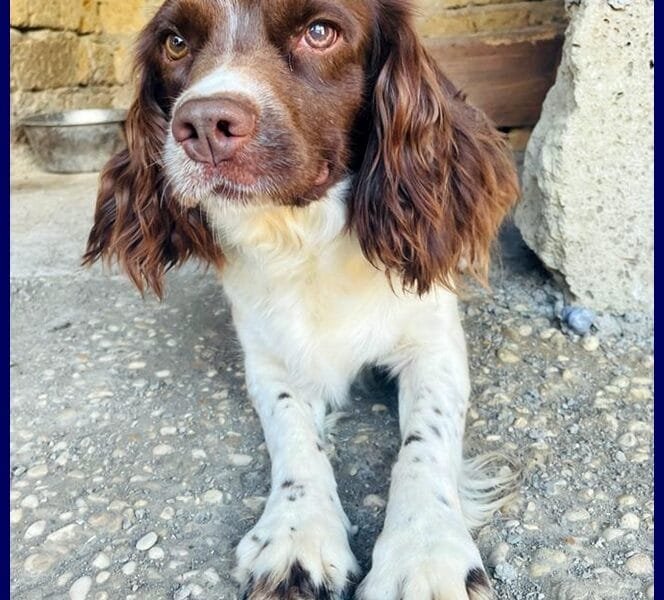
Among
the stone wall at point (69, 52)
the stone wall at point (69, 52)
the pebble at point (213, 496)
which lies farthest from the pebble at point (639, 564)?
the stone wall at point (69, 52)

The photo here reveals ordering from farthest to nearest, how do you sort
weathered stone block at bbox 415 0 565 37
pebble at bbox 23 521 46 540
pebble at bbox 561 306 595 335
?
weathered stone block at bbox 415 0 565 37 < pebble at bbox 561 306 595 335 < pebble at bbox 23 521 46 540

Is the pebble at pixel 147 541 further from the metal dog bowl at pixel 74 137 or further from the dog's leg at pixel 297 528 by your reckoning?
the metal dog bowl at pixel 74 137

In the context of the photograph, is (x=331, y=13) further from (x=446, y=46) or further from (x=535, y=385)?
(x=446, y=46)

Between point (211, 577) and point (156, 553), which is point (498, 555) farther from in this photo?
point (156, 553)

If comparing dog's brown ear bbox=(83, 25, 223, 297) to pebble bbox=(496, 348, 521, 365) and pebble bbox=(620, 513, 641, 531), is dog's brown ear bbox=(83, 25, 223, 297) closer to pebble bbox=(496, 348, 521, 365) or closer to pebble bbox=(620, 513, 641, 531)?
pebble bbox=(496, 348, 521, 365)

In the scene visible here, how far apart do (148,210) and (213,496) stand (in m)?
0.83

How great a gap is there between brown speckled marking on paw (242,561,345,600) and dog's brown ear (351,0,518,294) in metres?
0.81

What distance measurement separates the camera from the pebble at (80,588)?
147 cm

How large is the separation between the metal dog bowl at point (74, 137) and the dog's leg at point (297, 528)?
3846 millimetres

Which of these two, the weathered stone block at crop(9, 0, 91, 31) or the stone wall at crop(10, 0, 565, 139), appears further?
the stone wall at crop(10, 0, 565, 139)

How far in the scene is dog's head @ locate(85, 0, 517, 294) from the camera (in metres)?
1.58

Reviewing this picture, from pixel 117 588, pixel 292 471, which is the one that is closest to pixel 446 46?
pixel 292 471

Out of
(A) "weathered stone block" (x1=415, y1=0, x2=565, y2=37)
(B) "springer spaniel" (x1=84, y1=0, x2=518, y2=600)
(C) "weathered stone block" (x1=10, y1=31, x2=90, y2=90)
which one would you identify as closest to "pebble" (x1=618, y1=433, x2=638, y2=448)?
(B) "springer spaniel" (x1=84, y1=0, x2=518, y2=600)

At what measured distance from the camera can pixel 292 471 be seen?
1.68 meters
